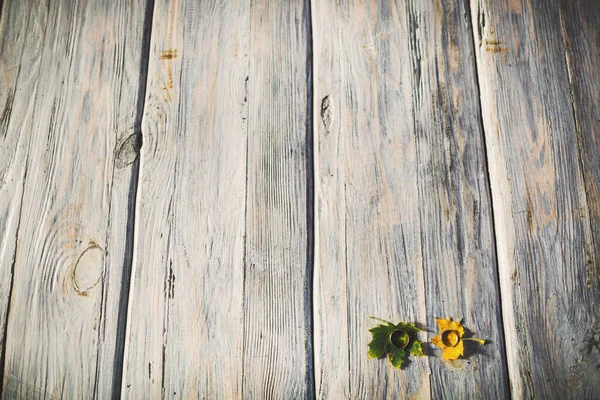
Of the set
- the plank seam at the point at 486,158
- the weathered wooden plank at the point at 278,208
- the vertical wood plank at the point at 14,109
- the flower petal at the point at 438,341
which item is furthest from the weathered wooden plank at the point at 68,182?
the plank seam at the point at 486,158

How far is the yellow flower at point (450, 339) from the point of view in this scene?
2.89ft

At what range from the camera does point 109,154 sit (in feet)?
3.34

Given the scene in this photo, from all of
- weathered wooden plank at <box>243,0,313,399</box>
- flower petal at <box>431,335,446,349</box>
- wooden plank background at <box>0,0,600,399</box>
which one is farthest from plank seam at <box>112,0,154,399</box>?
flower petal at <box>431,335,446,349</box>

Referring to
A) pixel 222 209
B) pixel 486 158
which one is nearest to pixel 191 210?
pixel 222 209

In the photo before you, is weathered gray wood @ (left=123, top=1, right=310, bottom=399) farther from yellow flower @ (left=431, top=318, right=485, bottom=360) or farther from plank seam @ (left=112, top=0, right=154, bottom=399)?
yellow flower @ (left=431, top=318, right=485, bottom=360)

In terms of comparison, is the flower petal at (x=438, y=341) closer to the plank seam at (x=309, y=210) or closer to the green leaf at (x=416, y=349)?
the green leaf at (x=416, y=349)

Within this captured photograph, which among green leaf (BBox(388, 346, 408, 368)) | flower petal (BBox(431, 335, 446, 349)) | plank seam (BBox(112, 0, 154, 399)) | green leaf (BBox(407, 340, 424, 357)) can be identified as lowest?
green leaf (BBox(388, 346, 408, 368))

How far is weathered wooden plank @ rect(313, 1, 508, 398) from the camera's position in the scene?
901 mm

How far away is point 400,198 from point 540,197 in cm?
35

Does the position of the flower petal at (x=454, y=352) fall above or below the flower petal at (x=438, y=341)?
below

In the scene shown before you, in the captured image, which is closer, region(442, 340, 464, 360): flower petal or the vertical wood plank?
region(442, 340, 464, 360): flower petal

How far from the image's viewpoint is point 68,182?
102cm

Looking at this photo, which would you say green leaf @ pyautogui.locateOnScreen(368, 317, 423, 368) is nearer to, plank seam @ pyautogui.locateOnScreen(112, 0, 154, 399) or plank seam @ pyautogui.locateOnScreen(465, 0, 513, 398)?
plank seam @ pyautogui.locateOnScreen(465, 0, 513, 398)

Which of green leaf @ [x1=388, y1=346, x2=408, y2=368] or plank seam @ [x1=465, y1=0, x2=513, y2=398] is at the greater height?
plank seam @ [x1=465, y1=0, x2=513, y2=398]
